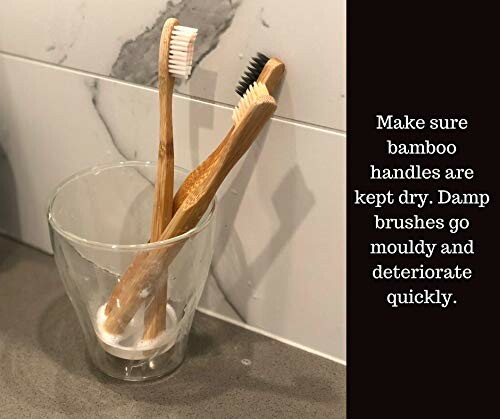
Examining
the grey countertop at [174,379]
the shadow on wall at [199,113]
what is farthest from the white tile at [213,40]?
the grey countertop at [174,379]

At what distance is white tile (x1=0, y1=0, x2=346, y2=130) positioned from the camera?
23.8 inches

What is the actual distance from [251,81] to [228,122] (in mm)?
67

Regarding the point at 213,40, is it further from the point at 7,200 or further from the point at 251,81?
the point at 7,200

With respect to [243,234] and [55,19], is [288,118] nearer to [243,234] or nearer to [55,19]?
[243,234]

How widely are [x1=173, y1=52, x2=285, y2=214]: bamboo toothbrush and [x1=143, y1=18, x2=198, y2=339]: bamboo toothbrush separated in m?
0.01

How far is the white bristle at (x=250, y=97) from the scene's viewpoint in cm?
57

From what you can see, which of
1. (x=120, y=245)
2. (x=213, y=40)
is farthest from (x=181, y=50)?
(x=120, y=245)

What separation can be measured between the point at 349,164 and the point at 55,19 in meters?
0.35

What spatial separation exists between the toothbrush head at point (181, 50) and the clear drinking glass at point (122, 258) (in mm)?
122

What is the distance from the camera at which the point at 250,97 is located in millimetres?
579

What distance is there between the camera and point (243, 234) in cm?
73

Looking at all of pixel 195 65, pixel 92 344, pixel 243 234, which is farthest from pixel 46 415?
pixel 195 65

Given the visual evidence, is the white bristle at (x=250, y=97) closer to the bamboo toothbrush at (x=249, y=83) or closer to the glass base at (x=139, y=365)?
the bamboo toothbrush at (x=249, y=83)

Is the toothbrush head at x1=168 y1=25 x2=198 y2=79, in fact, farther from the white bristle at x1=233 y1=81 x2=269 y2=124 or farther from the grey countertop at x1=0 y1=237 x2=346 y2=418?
the grey countertop at x1=0 y1=237 x2=346 y2=418
